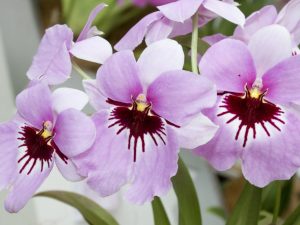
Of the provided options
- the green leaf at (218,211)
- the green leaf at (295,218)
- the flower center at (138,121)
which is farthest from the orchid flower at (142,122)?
the green leaf at (218,211)

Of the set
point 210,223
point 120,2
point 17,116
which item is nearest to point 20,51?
point 120,2

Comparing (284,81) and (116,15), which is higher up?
(284,81)

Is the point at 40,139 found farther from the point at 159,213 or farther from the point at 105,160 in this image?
the point at 159,213

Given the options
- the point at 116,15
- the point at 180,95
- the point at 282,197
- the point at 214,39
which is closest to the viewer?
the point at 180,95

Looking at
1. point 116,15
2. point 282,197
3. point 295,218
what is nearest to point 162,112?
point 295,218

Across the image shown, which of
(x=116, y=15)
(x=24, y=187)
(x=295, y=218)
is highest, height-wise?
→ (x=24, y=187)

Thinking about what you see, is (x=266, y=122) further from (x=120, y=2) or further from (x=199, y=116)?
(x=120, y=2)

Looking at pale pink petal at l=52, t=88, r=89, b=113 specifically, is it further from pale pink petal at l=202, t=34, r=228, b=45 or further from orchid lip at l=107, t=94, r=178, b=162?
pale pink petal at l=202, t=34, r=228, b=45

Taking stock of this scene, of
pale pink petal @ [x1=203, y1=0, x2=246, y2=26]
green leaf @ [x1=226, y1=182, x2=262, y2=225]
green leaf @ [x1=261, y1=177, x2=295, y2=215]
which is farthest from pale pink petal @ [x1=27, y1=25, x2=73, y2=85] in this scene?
green leaf @ [x1=261, y1=177, x2=295, y2=215]
